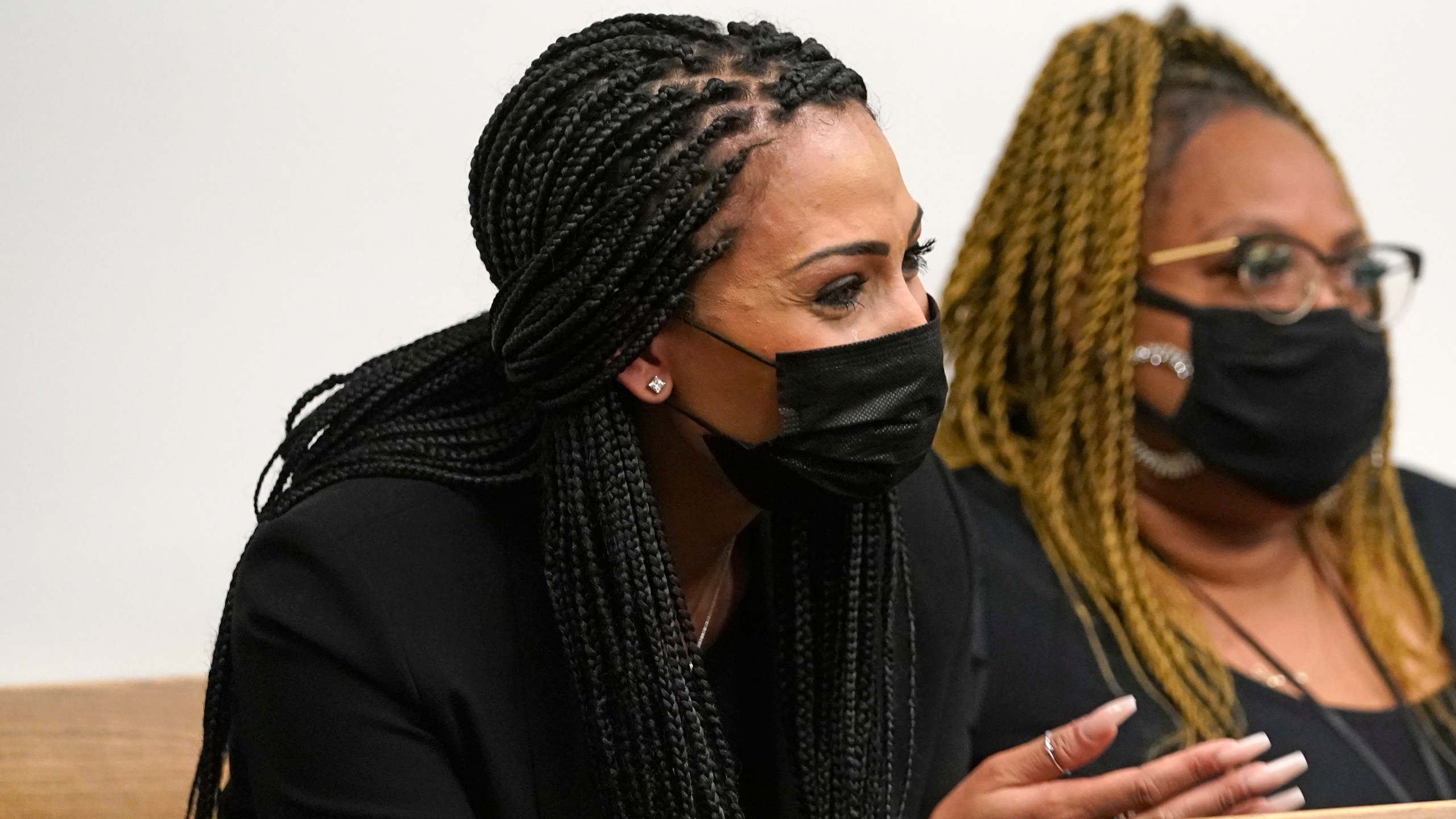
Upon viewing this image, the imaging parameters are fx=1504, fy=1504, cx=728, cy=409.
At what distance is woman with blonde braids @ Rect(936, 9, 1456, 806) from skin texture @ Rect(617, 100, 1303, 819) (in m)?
0.48

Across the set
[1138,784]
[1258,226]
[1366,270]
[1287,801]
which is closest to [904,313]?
[1138,784]

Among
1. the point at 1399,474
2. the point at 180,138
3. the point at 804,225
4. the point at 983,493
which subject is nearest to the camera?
the point at 804,225

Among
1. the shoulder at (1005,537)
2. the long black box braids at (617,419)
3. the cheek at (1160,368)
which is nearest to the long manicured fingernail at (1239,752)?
the long black box braids at (617,419)

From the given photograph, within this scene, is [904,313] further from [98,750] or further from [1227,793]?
[98,750]

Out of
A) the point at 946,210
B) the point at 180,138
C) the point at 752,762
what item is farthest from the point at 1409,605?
the point at 180,138

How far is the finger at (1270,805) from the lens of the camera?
1.54m

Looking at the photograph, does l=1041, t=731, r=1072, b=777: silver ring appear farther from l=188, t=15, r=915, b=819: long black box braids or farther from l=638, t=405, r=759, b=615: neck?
l=638, t=405, r=759, b=615: neck

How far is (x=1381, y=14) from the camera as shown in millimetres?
2637

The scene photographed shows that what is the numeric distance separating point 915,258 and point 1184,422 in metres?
0.75

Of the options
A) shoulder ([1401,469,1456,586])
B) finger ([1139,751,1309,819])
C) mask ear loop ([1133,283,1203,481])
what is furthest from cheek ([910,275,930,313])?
shoulder ([1401,469,1456,586])

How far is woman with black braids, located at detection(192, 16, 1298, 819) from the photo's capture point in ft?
4.67

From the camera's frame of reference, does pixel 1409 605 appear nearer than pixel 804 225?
No

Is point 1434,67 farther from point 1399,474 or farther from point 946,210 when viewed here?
point 946,210

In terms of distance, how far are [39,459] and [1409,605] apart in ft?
6.72
